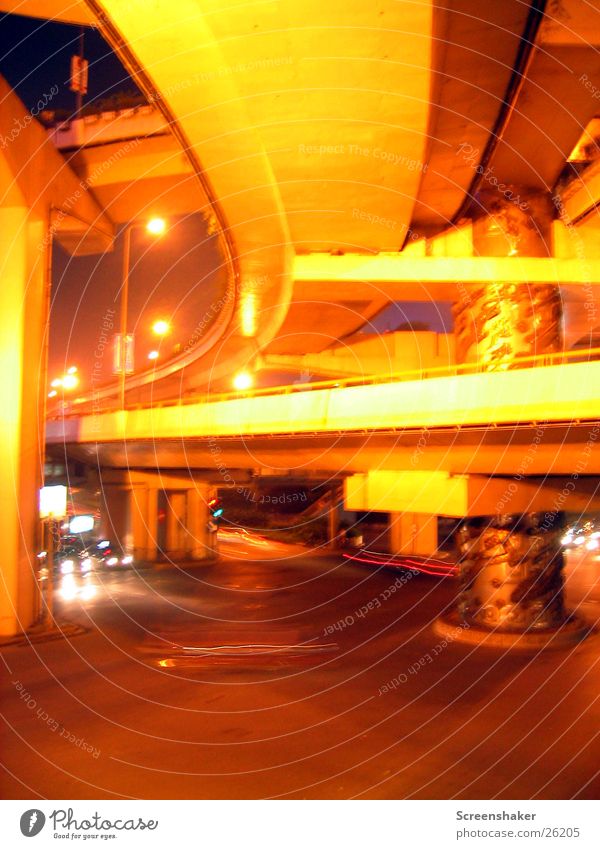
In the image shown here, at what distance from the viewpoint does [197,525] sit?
2300 centimetres

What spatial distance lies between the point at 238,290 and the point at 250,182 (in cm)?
631

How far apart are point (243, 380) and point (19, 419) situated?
20984mm

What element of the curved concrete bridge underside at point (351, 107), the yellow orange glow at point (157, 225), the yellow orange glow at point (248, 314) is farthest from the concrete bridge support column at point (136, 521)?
the curved concrete bridge underside at point (351, 107)

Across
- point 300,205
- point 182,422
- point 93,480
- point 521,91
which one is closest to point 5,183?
point 300,205

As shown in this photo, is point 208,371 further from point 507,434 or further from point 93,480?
point 507,434

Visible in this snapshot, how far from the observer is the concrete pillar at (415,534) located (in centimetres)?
2283

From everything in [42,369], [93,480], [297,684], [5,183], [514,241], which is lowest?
[297,684]

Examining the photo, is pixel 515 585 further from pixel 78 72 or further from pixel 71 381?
pixel 71 381

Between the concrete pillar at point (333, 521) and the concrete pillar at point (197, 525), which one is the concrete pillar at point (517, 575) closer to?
the concrete pillar at point (197, 525)

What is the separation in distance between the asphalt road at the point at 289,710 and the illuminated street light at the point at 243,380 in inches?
675

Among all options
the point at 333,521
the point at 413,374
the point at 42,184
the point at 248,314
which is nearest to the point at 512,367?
the point at 413,374

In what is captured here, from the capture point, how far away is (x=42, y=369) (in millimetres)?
12406

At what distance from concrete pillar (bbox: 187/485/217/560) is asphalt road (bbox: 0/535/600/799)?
27.5 feet

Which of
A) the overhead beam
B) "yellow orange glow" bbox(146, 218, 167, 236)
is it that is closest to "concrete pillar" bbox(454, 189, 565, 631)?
the overhead beam
